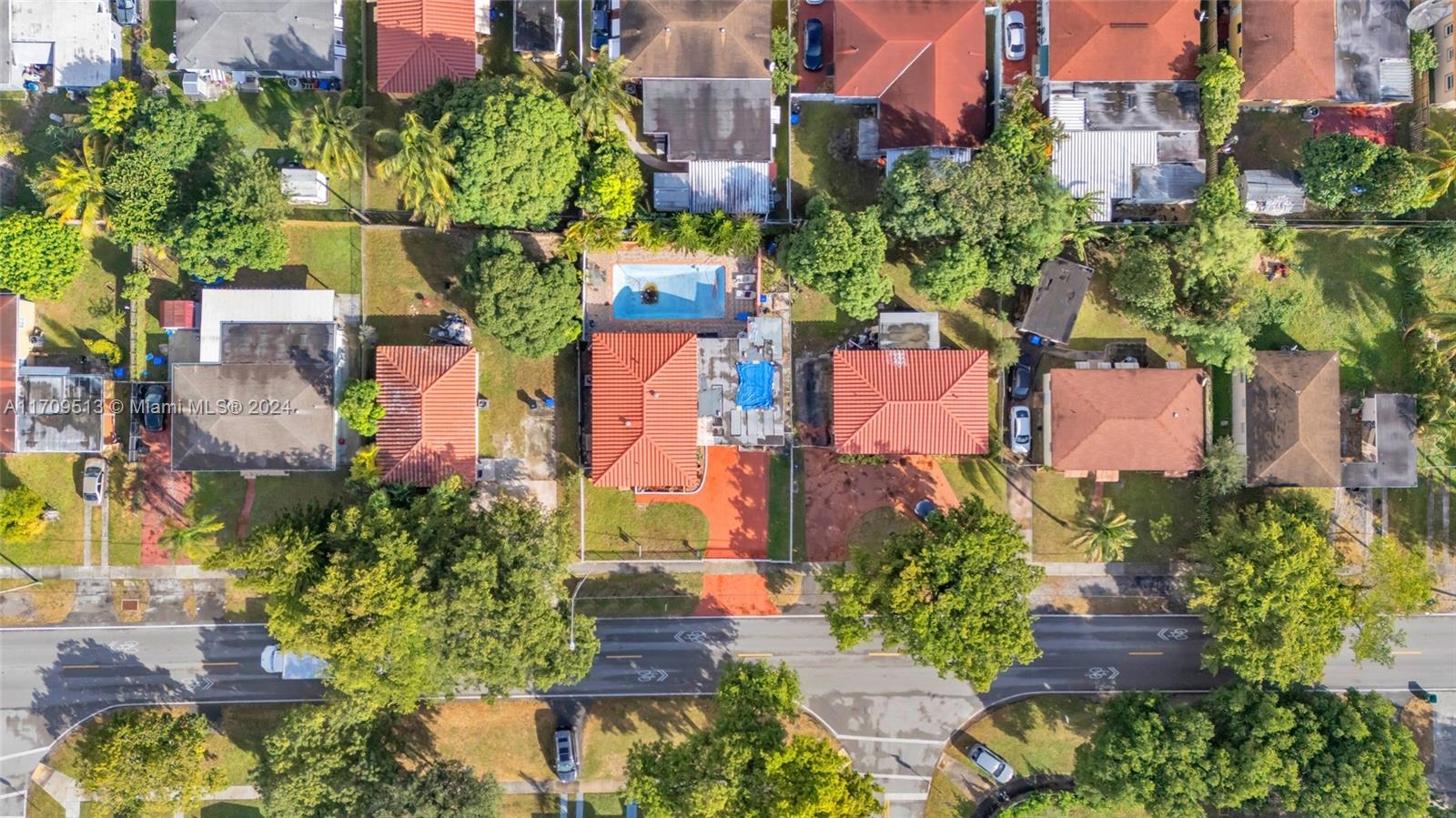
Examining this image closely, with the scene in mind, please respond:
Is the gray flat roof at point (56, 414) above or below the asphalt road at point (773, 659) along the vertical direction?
above

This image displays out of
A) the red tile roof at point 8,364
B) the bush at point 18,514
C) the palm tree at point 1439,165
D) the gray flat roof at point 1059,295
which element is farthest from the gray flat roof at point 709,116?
the bush at point 18,514

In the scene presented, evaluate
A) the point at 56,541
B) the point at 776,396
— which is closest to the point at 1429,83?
the point at 776,396

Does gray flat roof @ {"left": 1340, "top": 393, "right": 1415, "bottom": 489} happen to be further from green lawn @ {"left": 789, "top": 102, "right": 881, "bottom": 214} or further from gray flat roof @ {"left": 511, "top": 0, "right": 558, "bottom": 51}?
gray flat roof @ {"left": 511, "top": 0, "right": 558, "bottom": 51}

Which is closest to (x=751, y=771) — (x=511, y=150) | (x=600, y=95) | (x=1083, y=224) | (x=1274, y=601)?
(x=1274, y=601)

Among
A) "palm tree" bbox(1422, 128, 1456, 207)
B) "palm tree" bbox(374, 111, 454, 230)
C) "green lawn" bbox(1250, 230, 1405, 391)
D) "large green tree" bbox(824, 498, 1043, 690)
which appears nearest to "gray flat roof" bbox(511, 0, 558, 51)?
"palm tree" bbox(374, 111, 454, 230)

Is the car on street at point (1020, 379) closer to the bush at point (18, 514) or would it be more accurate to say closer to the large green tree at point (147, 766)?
the large green tree at point (147, 766)

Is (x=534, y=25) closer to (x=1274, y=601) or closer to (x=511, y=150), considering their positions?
(x=511, y=150)
